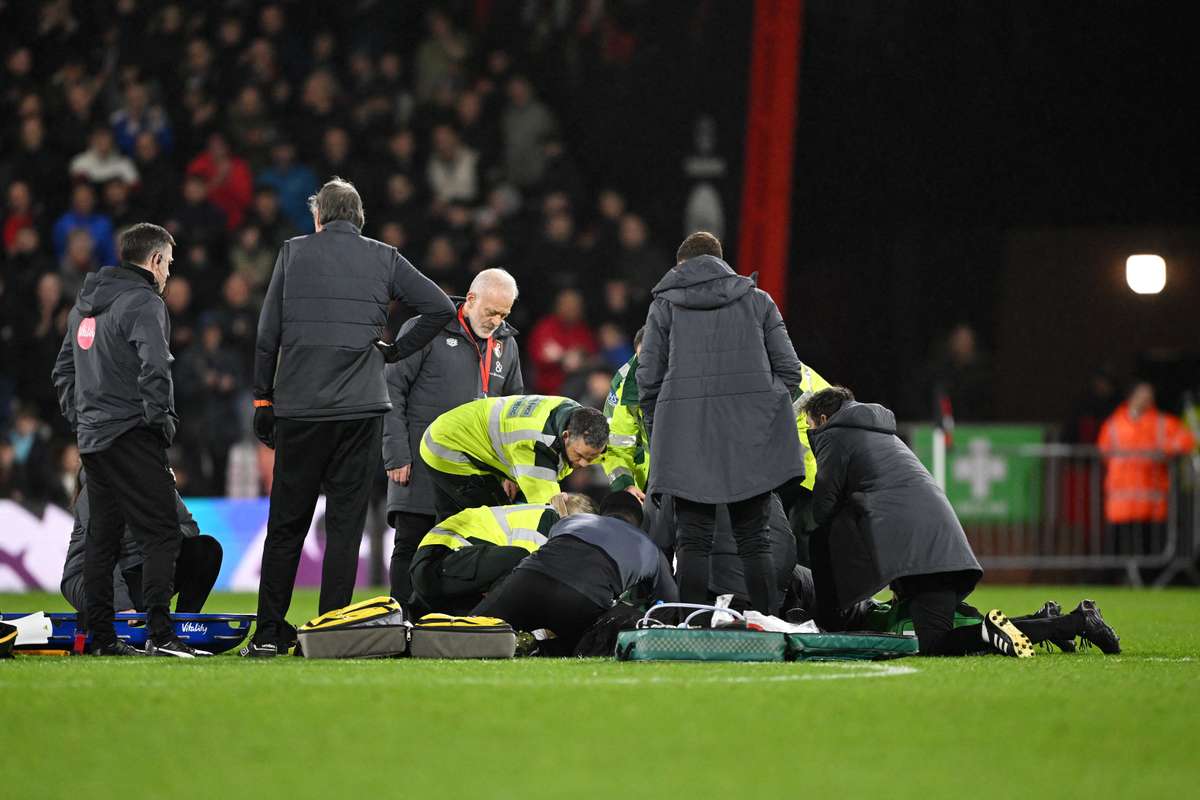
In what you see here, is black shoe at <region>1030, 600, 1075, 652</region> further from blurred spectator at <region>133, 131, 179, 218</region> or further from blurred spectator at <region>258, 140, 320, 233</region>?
blurred spectator at <region>133, 131, 179, 218</region>

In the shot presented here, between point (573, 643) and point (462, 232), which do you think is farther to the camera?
point (462, 232)

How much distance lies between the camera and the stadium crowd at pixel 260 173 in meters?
15.8

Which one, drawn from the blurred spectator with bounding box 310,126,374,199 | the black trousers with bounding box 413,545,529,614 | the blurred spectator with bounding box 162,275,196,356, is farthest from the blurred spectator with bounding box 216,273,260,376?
the black trousers with bounding box 413,545,529,614

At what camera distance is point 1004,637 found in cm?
802

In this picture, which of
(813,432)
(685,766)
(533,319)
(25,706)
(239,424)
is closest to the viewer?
(685,766)

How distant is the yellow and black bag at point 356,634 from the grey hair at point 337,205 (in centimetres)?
174

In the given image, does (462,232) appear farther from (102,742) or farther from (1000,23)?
(102,742)

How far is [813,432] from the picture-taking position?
877 centimetres

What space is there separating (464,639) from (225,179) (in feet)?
35.0

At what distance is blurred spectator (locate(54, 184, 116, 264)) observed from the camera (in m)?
16.4

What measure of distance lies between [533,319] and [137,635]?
29.9ft

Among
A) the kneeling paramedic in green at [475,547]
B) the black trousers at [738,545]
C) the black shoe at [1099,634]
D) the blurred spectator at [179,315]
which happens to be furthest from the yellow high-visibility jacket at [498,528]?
the blurred spectator at [179,315]

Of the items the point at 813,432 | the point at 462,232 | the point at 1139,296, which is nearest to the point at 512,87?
the point at 462,232

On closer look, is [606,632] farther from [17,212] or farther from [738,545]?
[17,212]
